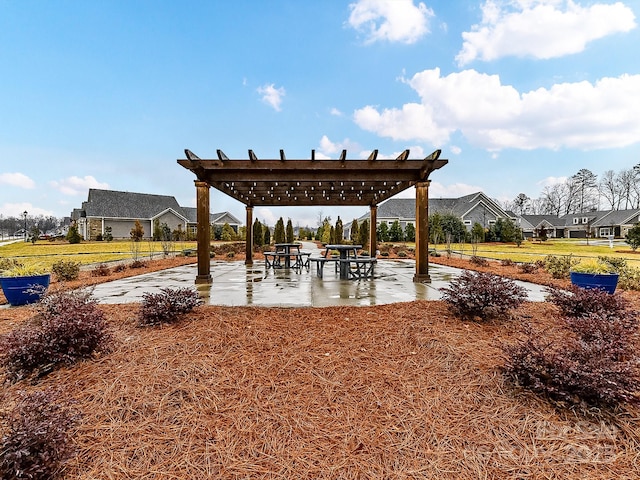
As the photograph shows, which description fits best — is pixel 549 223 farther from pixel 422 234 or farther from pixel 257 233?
pixel 422 234

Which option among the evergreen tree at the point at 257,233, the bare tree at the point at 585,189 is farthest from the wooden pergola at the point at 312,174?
the bare tree at the point at 585,189

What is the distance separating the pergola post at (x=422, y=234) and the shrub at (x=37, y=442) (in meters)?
6.84

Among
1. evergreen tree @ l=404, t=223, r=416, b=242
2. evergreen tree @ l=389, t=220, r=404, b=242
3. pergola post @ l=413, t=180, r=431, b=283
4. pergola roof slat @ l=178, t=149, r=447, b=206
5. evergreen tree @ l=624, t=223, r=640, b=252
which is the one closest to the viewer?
pergola roof slat @ l=178, t=149, r=447, b=206

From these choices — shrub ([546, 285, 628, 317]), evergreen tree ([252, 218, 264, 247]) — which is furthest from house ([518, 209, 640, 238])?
shrub ([546, 285, 628, 317])

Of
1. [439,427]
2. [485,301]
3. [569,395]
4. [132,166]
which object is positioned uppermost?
[132,166]

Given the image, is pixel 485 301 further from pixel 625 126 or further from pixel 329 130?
pixel 625 126

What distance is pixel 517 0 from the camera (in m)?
7.67

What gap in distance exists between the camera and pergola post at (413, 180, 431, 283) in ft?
24.2

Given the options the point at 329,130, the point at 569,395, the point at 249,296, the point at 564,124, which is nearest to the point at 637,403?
the point at 569,395

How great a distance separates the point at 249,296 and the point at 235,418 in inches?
134

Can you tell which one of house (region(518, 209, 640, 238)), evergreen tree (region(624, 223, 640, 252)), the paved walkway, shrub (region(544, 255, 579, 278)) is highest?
house (region(518, 209, 640, 238))

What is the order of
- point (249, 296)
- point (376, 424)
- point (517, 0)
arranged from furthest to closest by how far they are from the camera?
1. point (517, 0)
2. point (249, 296)
3. point (376, 424)

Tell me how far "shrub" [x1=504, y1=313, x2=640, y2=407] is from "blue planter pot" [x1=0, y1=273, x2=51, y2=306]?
6625mm

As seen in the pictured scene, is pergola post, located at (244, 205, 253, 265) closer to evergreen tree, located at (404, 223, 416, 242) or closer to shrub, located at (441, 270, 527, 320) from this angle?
shrub, located at (441, 270, 527, 320)
